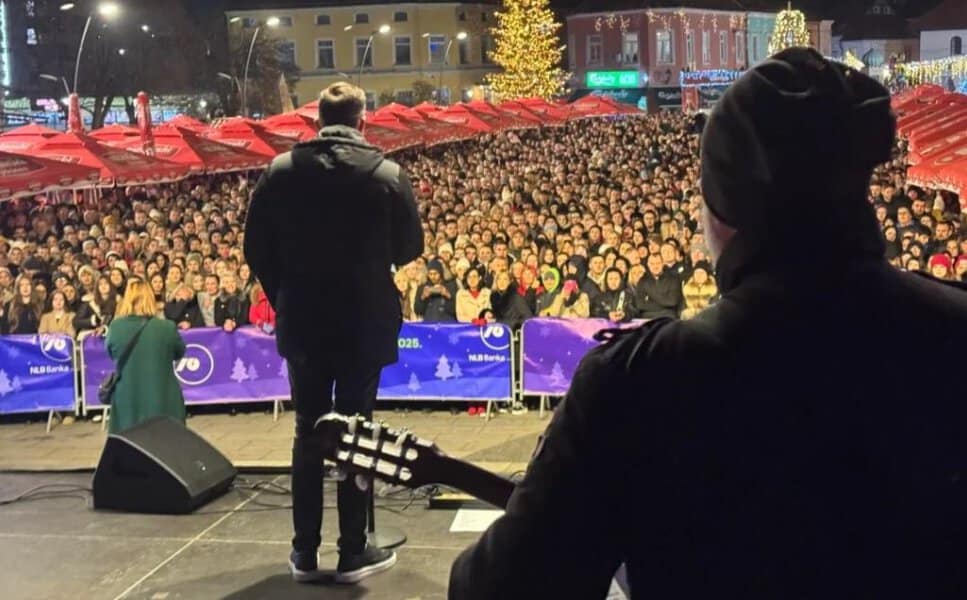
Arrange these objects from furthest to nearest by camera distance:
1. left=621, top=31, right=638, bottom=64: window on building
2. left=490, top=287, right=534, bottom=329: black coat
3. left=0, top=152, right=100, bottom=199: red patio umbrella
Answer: left=621, top=31, right=638, bottom=64: window on building → left=0, top=152, right=100, bottom=199: red patio umbrella → left=490, top=287, right=534, bottom=329: black coat

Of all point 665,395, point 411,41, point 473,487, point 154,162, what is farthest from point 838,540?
point 411,41

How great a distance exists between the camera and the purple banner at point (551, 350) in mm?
10367

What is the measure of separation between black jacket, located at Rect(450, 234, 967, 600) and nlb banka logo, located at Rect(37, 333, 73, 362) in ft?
33.1

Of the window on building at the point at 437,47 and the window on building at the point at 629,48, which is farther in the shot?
the window on building at the point at 437,47

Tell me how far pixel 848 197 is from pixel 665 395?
374mm

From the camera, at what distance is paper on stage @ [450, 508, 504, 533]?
6461 millimetres

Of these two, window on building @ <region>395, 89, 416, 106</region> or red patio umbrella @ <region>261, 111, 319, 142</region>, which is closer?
red patio umbrella @ <region>261, 111, 319, 142</region>

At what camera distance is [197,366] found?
35.7 ft

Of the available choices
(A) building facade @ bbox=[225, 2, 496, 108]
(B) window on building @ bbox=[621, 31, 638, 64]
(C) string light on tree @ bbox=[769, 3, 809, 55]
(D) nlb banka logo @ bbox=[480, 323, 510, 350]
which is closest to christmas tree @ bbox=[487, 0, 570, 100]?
(B) window on building @ bbox=[621, 31, 638, 64]

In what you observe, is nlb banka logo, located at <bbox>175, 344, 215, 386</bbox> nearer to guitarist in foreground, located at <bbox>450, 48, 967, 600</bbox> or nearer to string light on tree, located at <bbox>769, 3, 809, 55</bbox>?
guitarist in foreground, located at <bbox>450, 48, 967, 600</bbox>

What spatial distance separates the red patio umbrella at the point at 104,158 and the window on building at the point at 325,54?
220 feet

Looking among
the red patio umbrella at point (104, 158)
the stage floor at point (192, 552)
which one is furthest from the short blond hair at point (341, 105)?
the red patio umbrella at point (104, 158)

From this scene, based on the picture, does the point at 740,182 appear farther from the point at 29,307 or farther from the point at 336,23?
the point at 336,23

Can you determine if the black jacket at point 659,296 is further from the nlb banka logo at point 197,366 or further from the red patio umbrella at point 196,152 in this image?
the red patio umbrella at point 196,152
